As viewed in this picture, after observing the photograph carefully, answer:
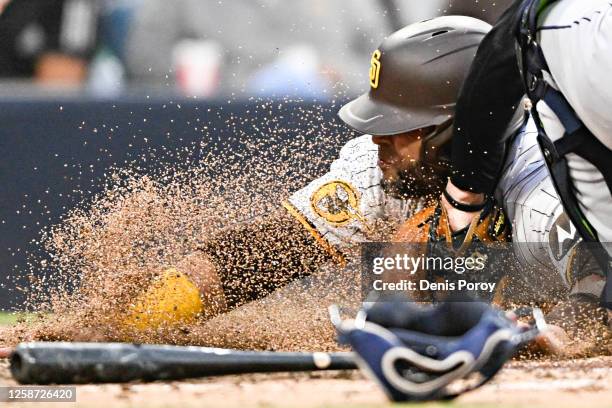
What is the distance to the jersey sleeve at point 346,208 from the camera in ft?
16.4

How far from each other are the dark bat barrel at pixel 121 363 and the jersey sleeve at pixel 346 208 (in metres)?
1.41

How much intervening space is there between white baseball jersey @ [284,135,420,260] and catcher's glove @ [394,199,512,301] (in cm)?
20

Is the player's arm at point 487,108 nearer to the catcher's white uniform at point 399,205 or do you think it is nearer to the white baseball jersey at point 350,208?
the catcher's white uniform at point 399,205

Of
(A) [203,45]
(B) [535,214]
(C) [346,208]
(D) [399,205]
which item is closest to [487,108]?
(B) [535,214]

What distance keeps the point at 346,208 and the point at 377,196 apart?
16cm

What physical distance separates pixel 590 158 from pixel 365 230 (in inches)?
56.3

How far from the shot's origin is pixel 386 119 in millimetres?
4902

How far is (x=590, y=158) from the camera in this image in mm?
3873

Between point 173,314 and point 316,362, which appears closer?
point 316,362

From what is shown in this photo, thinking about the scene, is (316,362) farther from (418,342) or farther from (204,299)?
(204,299)

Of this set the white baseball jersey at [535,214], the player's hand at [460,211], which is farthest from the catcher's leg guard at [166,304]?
the white baseball jersey at [535,214]

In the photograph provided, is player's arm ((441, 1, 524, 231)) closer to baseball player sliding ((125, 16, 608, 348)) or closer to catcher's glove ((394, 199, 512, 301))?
catcher's glove ((394, 199, 512, 301))

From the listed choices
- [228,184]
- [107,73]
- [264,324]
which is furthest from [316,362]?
[107,73]

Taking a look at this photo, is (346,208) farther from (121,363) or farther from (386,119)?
(121,363)
